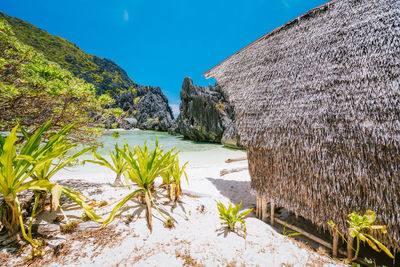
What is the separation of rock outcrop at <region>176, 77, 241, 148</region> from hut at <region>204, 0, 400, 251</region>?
50.1 ft

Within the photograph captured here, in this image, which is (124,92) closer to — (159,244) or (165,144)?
(165,144)

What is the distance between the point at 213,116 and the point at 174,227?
1962 cm

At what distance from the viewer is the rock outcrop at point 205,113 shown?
824 inches

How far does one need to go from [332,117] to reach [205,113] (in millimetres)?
19982

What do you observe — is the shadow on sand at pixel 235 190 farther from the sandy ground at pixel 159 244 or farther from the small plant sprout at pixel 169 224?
the small plant sprout at pixel 169 224

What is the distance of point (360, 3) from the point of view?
2.90 metres

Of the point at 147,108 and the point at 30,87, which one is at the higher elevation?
the point at 147,108

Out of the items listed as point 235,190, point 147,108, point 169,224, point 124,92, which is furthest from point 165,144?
point 124,92

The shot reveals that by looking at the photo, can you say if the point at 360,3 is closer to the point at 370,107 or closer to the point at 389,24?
the point at 389,24

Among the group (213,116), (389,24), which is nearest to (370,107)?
(389,24)

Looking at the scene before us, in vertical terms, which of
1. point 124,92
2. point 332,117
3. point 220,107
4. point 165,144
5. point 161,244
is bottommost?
point 161,244

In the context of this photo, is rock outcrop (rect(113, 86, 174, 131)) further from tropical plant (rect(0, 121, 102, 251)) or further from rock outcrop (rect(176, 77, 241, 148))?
tropical plant (rect(0, 121, 102, 251))

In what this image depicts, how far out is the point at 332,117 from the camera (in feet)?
7.56

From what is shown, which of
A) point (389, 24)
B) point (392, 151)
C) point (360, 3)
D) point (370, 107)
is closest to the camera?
point (392, 151)
